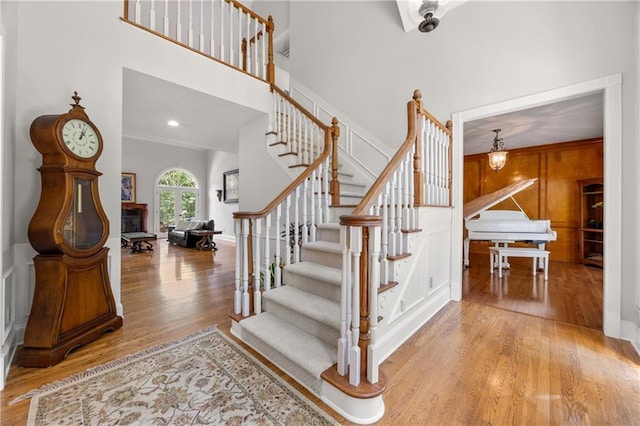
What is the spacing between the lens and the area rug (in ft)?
4.60

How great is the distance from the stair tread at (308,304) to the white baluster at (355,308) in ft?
0.98

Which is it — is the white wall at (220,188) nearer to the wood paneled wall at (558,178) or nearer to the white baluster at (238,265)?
the white baluster at (238,265)

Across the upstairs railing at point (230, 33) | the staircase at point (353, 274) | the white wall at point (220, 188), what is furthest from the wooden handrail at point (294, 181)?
the white wall at point (220, 188)

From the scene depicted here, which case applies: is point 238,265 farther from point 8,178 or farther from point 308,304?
point 8,178

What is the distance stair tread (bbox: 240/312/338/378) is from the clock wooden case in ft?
4.05

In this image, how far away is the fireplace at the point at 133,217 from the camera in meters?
8.11

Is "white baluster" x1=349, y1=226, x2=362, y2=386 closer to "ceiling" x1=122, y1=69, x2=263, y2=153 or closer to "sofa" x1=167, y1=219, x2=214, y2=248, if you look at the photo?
"ceiling" x1=122, y1=69, x2=263, y2=153

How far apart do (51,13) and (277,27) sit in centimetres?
485

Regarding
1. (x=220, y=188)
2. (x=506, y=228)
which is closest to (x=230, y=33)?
(x=506, y=228)

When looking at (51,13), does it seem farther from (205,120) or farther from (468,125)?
(468,125)

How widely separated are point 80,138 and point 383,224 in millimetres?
2459

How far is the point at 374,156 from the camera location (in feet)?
12.9

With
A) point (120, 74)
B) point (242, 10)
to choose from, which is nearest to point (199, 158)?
point (242, 10)

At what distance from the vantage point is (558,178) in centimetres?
538
